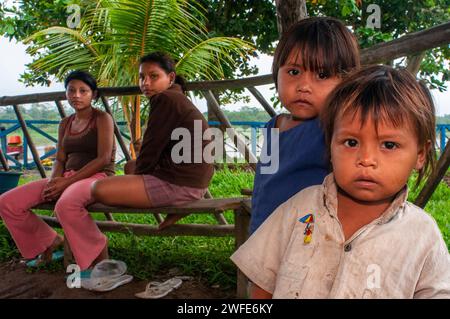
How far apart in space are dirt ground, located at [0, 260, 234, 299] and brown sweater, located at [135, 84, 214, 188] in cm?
61

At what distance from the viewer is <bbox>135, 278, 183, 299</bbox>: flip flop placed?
2.67 meters

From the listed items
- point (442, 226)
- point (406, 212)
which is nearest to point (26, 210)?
point (406, 212)

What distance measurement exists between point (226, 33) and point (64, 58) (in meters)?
2.69

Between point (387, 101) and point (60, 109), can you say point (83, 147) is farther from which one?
point (387, 101)

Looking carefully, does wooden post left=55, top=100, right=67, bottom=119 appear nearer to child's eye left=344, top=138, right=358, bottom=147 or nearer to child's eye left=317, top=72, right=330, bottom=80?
child's eye left=317, top=72, right=330, bottom=80

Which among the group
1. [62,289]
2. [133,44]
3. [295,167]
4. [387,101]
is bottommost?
[62,289]

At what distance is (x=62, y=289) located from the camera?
9.36ft

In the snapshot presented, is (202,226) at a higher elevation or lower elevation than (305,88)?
lower

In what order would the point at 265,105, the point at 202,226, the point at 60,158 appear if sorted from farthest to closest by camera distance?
the point at 60,158 < the point at 202,226 < the point at 265,105

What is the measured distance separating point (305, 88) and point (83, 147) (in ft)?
7.10

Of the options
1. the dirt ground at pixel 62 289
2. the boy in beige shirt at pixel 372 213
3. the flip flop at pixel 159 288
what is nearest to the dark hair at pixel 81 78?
the dirt ground at pixel 62 289

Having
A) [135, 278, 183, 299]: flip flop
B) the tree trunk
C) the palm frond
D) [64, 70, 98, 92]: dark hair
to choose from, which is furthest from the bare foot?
the palm frond

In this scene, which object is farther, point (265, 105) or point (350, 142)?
point (265, 105)

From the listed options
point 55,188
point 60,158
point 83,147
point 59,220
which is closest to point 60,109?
point 60,158
